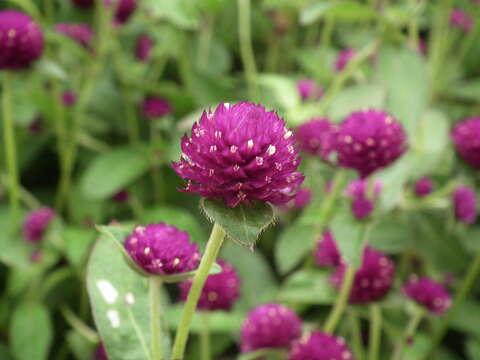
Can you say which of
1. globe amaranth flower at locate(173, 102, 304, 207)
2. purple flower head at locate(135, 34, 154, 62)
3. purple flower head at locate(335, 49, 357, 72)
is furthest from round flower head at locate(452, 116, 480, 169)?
purple flower head at locate(135, 34, 154, 62)

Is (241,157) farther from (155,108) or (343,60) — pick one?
(343,60)

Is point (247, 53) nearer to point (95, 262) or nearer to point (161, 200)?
point (161, 200)

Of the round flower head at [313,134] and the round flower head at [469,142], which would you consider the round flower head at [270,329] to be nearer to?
the round flower head at [313,134]

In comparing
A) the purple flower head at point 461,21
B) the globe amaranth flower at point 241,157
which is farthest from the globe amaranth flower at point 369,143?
the purple flower head at point 461,21

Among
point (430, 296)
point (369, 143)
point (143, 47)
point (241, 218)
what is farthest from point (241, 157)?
point (143, 47)

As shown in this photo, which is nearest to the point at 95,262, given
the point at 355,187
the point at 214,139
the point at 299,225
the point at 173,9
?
the point at 214,139
